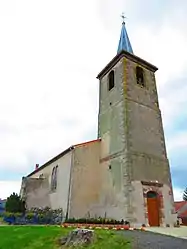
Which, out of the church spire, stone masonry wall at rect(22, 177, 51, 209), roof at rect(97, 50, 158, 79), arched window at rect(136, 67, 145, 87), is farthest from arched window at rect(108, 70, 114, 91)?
stone masonry wall at rect(22, 177, 51, 209)

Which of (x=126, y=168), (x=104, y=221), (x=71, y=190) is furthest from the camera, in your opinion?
(x=71, y=190)

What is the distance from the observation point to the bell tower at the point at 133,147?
1597 cm

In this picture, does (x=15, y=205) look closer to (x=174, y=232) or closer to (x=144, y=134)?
(x=144, y=134)

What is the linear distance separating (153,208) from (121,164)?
351 cm

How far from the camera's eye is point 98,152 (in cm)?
1973

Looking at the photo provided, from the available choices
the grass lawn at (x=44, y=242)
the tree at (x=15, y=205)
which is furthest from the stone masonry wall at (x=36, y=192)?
the grass lawn at (x=44, y=242)

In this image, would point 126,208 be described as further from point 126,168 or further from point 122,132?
point 122,132

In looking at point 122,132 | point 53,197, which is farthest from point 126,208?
point 53,197

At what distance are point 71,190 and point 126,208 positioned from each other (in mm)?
4100

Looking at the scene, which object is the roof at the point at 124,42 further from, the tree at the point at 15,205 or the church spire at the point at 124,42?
the tree at the point at 15,205

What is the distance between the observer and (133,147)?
17188mm

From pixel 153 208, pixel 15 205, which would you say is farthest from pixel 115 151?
pixel 15 205

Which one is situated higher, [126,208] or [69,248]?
[126,208]

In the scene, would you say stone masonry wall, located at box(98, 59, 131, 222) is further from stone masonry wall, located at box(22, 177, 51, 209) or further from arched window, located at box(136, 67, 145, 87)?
stone masonry wall, located at box(22, 177, 51, 209)
